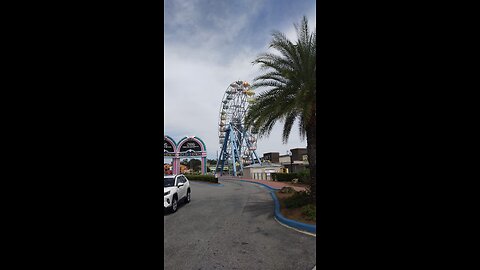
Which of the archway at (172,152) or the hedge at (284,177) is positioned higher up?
the archway at (172,152)

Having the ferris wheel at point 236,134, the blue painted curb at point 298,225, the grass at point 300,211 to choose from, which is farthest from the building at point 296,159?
the blue painted curb at point 298,225

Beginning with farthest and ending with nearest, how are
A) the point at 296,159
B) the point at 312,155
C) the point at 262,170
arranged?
the point at 296,159 < the point at 262,170 < the point at 312,155

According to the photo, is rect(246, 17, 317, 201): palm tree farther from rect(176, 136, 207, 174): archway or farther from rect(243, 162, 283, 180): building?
rect(176, 136, 207, 174): archway

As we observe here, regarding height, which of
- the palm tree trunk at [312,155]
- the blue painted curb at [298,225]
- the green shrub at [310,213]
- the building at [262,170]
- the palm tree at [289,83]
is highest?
the palm tree at [289,83]

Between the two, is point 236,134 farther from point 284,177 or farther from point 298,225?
point 298,225

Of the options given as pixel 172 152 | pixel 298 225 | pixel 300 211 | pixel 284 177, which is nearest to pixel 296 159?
pixel 284 177

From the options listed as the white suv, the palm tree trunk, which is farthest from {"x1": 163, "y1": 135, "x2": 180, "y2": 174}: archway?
the palm tree trunk

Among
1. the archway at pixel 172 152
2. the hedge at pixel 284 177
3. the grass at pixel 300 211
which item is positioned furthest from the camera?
the archway at pixel 172 152

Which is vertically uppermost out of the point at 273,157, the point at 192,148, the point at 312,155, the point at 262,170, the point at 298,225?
the point at 192,148

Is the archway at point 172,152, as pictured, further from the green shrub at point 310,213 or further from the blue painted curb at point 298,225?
the green shrub at point 310,213

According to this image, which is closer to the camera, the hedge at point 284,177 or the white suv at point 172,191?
the white suv at point 172,191
